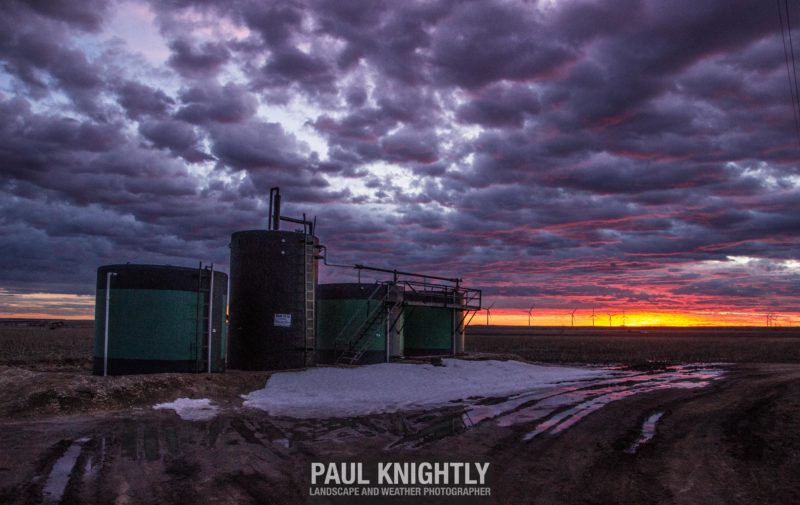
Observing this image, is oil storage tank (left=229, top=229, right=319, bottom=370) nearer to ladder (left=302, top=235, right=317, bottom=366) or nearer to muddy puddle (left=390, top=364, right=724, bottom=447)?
ladder (left=302, top=235, right=317, bottom=366)

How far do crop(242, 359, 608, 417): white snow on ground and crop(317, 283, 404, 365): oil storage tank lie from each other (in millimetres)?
2168

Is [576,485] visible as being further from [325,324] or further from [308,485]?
[325,324]

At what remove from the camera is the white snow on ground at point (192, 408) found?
49.9ft

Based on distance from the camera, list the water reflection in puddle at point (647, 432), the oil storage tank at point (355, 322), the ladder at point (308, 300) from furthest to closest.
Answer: the oil storage tank at point (355, 322) < the ladder at point (308, 300) < the water reflection in puddle at point (647, 432)

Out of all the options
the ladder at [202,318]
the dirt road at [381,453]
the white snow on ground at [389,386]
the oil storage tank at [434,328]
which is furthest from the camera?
the oil storage tank at [434,328]

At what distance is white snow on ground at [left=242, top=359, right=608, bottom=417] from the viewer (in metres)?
17.5

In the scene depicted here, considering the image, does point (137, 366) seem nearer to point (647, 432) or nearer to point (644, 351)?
point (647, 432)

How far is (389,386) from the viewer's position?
74.1 feet

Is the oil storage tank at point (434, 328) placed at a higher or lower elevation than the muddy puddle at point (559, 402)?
higher

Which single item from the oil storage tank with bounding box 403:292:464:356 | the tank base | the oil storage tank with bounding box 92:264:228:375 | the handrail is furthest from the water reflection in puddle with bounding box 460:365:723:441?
the oil storage tank with bounding box 403:292:464:356

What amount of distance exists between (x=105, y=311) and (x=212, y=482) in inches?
603

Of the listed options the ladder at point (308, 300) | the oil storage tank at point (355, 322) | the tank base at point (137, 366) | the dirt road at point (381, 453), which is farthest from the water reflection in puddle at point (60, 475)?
the oil storage tank at point (355, 322)

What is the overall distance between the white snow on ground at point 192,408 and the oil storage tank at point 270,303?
7522 mm

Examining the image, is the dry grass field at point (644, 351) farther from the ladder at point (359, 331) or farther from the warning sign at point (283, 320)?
the warning sign at point (283, 320)
